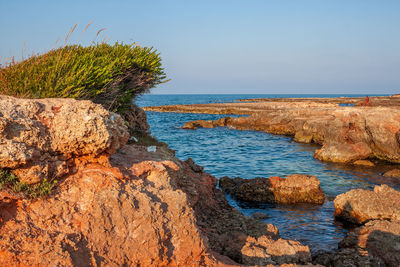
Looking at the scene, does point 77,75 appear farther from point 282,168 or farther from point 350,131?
point 350,131

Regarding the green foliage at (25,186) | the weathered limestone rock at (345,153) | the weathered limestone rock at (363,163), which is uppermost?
Answer: the green foliage at (25,186)

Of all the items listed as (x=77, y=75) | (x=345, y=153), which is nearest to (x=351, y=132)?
(x=345, y=153)

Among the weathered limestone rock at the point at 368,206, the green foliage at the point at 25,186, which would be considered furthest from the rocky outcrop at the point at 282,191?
the green foliage at the point at 25,186

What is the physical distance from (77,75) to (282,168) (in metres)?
14.9

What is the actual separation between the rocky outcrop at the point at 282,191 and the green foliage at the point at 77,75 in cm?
612

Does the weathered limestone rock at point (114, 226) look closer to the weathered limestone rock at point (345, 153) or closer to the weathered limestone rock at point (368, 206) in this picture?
the weathered limestone rock at point (368, 206)

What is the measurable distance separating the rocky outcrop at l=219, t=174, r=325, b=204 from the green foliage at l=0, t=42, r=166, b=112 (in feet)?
20.1

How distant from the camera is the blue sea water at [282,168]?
10.9 metres

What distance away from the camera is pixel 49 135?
536 centimetres

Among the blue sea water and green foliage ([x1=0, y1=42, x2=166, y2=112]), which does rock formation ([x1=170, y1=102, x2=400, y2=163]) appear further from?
green foliage ([x1=0, y1=42, x2=166, y2=112])

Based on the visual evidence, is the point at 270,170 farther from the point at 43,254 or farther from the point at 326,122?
the point at 43,254

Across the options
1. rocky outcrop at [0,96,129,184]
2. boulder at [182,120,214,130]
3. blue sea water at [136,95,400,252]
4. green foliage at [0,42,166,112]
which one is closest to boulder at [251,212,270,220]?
blue sea water at [136,95,400,252]

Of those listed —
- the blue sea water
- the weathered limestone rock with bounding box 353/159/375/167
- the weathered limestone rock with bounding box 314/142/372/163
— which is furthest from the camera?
the weathered limestone rock with bounding box 314/142/372/163

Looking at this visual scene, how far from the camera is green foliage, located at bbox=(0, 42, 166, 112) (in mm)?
7629
